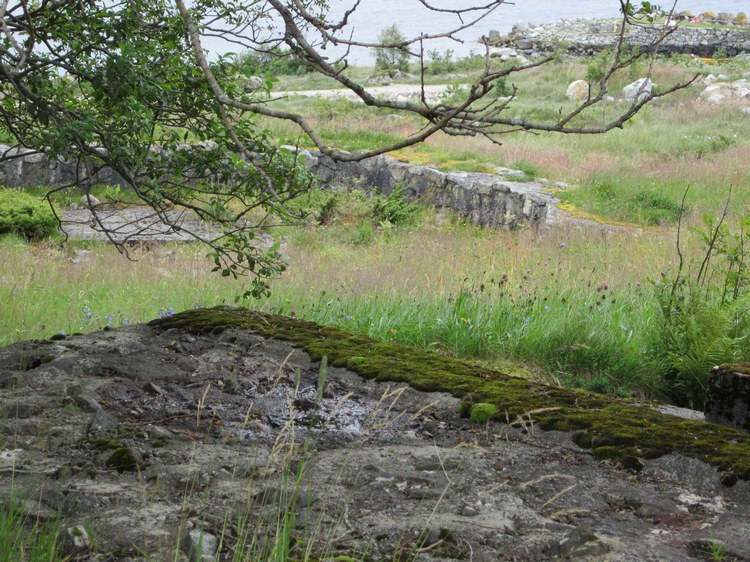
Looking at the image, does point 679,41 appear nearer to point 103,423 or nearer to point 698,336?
point 698,336

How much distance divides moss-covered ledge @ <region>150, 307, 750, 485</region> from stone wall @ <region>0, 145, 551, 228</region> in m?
9.42

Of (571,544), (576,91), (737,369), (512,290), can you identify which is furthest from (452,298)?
(576,91)

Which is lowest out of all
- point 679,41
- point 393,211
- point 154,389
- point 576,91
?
point 393,211

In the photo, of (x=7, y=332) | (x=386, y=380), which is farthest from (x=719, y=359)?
(x=7, y=332)

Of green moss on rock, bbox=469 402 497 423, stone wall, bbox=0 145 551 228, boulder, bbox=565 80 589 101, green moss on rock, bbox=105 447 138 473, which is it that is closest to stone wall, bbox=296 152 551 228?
stone wall, bbox=0 145 551 228

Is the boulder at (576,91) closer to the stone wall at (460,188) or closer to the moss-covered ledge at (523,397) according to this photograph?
the stone wall at (460,188)

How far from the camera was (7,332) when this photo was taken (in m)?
5.71

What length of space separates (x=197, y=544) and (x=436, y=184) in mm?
15040

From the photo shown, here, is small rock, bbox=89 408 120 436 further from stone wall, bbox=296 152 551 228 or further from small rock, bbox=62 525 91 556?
stone wall, bbox=296 152 551 228

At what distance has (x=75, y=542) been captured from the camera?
172 cm

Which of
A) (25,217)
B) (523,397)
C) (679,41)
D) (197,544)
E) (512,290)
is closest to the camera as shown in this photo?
(197,544)

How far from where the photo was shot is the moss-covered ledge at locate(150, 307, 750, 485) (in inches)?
91.9

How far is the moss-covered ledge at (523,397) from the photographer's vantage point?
2.33 m

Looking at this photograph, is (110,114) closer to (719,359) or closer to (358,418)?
(358,418)
